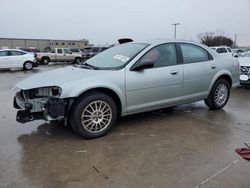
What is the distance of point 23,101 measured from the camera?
434 cm

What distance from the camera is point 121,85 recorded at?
14.4 feet

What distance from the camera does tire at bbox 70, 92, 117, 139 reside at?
4078mm

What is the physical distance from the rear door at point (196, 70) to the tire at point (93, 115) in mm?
1709

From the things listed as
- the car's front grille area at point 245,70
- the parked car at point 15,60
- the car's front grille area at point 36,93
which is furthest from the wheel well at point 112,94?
the parked car at point 15,60

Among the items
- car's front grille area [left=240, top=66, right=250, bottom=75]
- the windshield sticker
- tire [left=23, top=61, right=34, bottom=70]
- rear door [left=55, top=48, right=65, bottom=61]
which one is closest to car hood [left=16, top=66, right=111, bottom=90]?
the windshield sticker

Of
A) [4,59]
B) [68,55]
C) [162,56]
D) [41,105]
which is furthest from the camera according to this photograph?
[68,55]

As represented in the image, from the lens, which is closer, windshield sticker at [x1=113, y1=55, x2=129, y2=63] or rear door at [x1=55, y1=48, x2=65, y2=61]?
windshield sticker at [x1=113, y1=55, x2=129, y2=63]

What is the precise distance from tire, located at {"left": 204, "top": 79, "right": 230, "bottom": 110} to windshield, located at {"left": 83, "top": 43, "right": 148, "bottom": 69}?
1.98 meters

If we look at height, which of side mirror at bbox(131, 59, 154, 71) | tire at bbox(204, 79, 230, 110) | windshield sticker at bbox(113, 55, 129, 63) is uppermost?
windshield sticker at bbox(113, 55, 129, 63)

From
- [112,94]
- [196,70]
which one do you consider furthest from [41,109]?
[196,70]

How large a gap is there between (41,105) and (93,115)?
0.81m

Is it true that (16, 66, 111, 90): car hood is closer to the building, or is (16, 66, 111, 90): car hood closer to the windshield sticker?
the windshield sticker

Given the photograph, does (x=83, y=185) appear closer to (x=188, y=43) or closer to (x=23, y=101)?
(x=23, y=101)

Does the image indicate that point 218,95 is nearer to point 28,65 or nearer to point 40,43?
point 28,65
